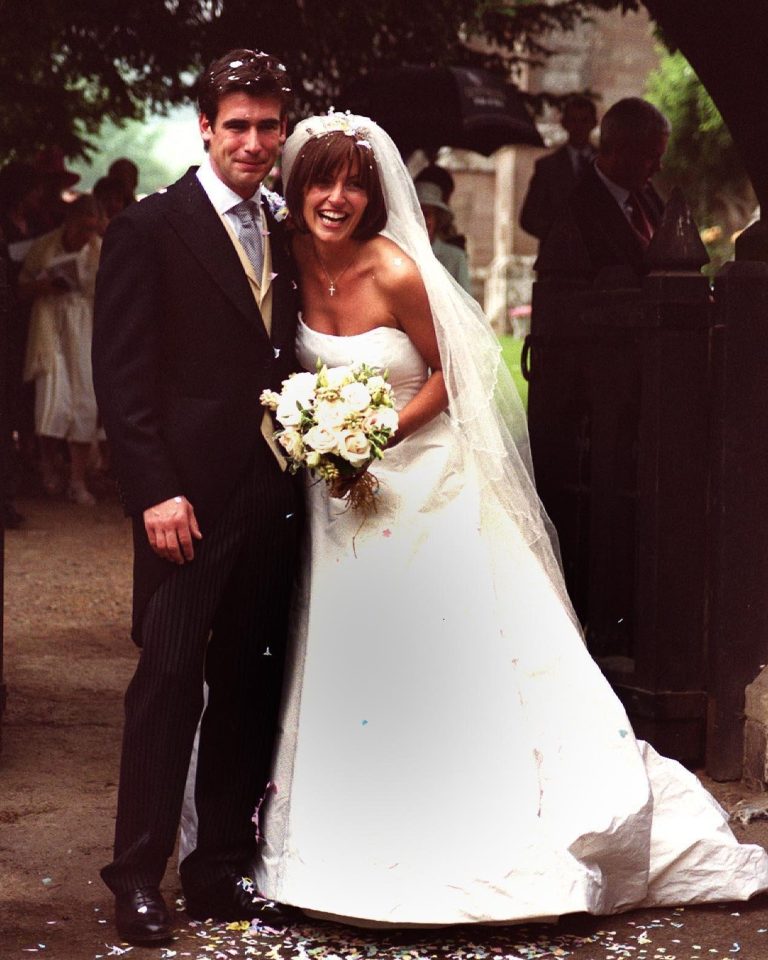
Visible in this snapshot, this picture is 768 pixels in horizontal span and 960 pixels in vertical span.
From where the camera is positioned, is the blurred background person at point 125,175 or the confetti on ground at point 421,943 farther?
the blurred background person at point 125,175

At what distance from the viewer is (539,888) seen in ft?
13.8

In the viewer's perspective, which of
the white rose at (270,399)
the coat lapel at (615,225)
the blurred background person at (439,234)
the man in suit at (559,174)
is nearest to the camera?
the white rose at (270,399)

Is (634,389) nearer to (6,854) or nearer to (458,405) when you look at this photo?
(458,405)

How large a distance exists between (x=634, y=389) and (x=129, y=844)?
8.82 feet

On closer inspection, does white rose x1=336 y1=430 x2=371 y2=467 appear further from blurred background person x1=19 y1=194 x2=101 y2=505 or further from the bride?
blurred background person x1=19 y1=194 x2=101 y2=505

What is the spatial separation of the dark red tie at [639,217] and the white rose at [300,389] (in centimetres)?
342

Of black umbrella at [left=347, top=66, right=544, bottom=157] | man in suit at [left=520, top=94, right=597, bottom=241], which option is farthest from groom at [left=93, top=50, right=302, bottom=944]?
black umbrella at [left=347, top=66, right=544, bottom=157]

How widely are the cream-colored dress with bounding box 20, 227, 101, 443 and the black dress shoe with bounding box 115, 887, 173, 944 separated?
7.68 meters

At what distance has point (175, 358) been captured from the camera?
426cm

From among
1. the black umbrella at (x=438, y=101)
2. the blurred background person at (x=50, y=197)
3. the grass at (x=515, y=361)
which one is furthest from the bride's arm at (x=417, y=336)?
the grass at (x=515, y=361)

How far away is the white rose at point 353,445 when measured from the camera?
4.18 meters

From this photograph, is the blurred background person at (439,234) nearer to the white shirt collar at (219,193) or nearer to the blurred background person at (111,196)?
the blurred background person at (111,196)

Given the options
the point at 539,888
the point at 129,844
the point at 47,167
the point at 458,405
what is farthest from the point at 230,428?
the point at 47,167

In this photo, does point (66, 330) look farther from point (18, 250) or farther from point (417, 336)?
point (417, 336)
